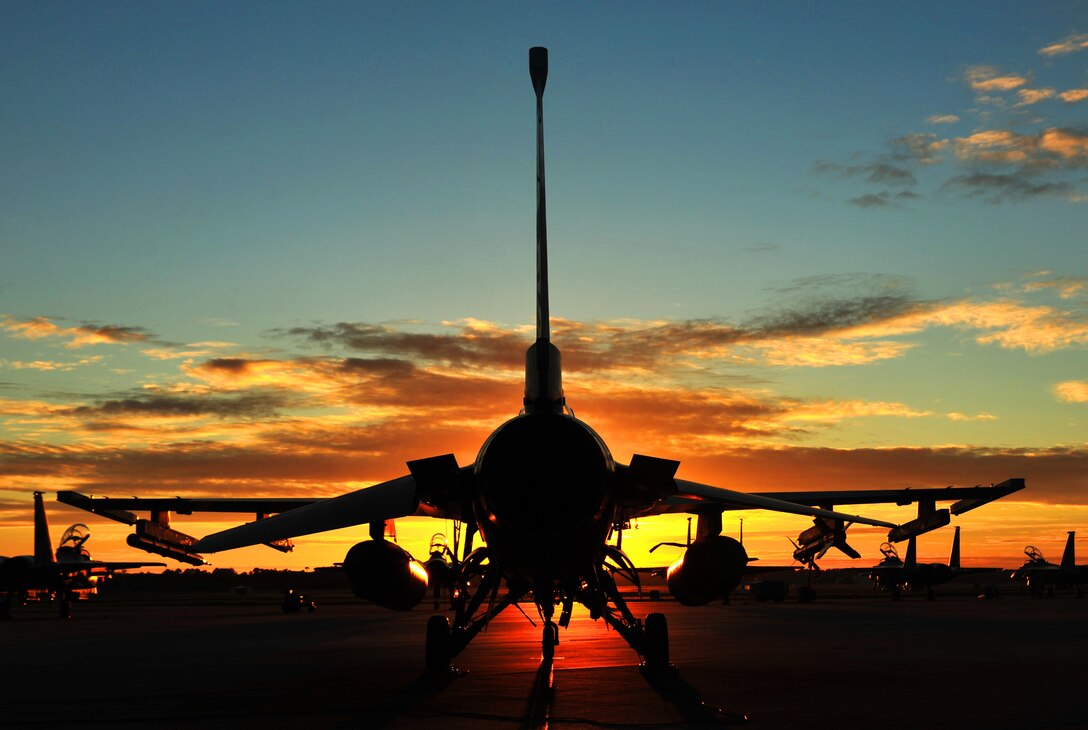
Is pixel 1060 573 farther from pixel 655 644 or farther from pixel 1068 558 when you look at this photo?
pixel 655 644

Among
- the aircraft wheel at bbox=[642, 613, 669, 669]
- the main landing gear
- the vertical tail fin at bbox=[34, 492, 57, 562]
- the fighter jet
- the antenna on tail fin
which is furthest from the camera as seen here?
the fighter jet

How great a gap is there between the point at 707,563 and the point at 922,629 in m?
15.9

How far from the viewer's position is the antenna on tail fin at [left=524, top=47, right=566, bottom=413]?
493 inches

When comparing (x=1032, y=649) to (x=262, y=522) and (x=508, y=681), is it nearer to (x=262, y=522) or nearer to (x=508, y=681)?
(x=508, y=681)

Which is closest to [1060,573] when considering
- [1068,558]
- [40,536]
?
[1068,558]

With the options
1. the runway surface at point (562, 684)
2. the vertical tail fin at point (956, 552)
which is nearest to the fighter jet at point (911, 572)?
the vertical tail fin at point (956, 552)

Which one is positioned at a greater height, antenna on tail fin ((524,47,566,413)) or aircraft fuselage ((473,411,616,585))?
antenna on tail fin ((524,47,566,413))

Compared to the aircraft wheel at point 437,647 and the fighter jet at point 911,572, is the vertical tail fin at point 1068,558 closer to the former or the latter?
the fighter jet at point 911,572

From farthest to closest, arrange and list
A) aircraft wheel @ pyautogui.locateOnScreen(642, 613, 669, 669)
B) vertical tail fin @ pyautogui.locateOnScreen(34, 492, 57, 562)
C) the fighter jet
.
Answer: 1. the fighter jet
2. vertical tail fin @ pyautogui.locateOnScreen(34, 492, 57, 562)
3. aircraft wheel @ pyautogui.locateOnScreen(642, 613, 669, 669)

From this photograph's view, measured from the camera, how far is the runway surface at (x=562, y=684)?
9969 millimetres

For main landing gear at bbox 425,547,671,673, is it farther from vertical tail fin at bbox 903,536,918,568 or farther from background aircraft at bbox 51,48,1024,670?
vertical tail fin at bbox 903,536,918,568

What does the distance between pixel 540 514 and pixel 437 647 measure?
11.2ft

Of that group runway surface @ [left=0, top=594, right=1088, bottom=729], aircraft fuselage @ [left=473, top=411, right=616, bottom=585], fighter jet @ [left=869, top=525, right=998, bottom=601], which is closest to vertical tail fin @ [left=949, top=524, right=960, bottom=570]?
fighter jet @ [left=869, top=525, right=998, bottom=601]

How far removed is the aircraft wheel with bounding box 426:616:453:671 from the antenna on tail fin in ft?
11.3
